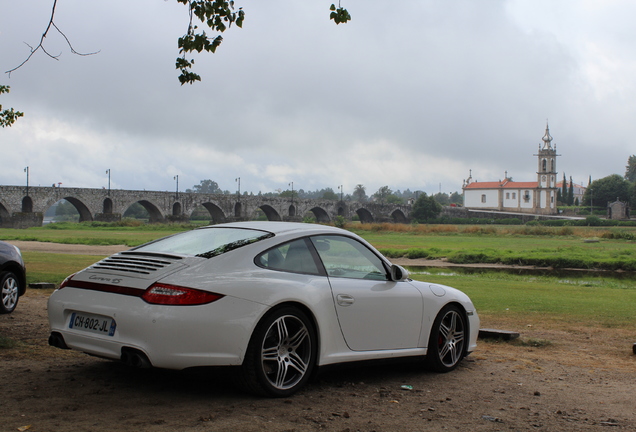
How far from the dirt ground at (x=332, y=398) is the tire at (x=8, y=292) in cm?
228

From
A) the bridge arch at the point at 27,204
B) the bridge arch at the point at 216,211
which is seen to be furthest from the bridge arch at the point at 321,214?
the bridge arch at the point at 27,204

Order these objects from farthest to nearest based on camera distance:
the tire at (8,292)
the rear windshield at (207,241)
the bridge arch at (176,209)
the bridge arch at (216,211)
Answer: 1. the bridge arch at (216,211)
2. the bridge arch at (176,209)
3. the tire at (8,292)
4. the rear windshield at (207,241)

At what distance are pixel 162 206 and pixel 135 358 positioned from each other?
292 ft

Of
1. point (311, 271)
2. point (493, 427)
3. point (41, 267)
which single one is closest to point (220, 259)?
point (311, 271)

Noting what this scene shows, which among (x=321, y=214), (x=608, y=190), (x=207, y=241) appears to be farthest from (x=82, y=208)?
(x=608, y=190)

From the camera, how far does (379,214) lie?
5133 inches

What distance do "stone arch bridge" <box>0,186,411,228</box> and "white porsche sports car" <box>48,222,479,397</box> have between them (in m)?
67.3

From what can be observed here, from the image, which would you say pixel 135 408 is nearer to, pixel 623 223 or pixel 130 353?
pixel 130 353

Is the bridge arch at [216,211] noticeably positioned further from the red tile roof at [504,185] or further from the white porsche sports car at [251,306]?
the white porsche sports car at [251,306]

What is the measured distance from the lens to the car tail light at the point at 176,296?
4191mm

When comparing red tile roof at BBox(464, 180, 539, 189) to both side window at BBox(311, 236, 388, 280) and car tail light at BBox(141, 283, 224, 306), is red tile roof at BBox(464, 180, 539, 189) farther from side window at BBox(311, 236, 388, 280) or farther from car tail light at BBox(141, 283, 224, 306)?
car tail light at BBox(141, 283, 224, 306)

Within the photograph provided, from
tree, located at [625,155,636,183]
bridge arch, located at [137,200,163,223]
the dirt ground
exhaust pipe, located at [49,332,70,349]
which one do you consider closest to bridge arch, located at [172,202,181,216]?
bridge arch, located at [137,200,163,223]

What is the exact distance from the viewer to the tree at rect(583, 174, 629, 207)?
439ft

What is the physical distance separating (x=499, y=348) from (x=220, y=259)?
4.03 meters
